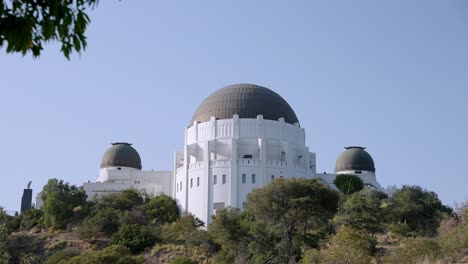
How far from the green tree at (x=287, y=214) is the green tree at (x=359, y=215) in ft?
3.98

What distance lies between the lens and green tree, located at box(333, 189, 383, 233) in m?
48.5

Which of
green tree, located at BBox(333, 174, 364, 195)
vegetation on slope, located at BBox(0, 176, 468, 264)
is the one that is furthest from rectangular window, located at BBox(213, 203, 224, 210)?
green tree, located at BBox(333, 174, 364, 195)

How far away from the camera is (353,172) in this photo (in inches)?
2904

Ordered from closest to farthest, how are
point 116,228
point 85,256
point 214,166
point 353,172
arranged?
point 85,256
point 116,228
point 214,166
point 353,172

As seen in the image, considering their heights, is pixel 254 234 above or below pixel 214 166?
below

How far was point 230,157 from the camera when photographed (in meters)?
64.0

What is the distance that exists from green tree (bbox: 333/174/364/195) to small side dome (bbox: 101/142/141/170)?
2115 cm

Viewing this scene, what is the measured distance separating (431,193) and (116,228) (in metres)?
27.5

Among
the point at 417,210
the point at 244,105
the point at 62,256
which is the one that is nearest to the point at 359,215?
the point at 417,210

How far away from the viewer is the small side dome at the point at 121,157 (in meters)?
73.2

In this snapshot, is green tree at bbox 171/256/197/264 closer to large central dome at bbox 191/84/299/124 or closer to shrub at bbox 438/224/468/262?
shrub at bbox 438/224/468/262

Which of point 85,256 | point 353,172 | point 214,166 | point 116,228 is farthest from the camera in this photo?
point 353,172

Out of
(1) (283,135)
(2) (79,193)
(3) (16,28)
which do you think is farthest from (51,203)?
(3) (16,28)

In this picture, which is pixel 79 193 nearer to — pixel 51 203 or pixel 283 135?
pixel 51 203
